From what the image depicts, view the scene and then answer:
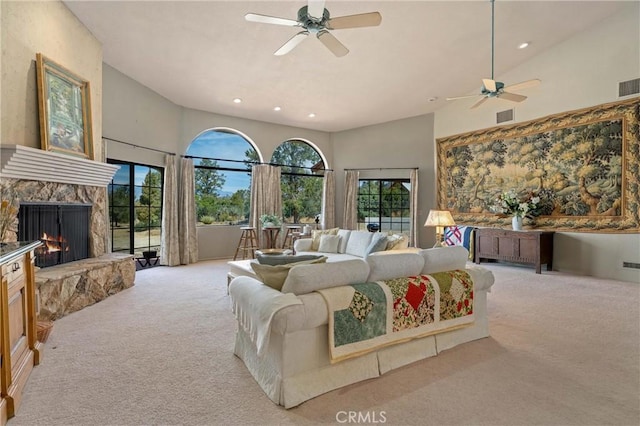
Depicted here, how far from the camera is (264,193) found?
805 centimetres

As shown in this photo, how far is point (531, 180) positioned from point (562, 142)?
2.73 ft

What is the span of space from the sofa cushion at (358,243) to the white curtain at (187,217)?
11.1ft

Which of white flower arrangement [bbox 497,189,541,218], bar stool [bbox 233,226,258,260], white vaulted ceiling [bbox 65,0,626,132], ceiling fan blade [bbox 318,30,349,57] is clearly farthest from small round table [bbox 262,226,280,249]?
white flower arrangement [bbox 497,189,541,218]

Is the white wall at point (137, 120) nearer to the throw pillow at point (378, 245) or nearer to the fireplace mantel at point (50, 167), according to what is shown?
the fireplace mantel at point (50, 167)

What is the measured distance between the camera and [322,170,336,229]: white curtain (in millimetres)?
9102

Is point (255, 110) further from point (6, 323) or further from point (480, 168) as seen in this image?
point (6, 323)

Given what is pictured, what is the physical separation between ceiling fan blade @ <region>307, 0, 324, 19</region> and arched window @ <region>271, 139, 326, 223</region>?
569 centimetres

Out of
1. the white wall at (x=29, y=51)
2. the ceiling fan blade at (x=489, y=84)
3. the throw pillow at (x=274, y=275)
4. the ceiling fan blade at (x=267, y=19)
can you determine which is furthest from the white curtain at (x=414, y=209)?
the white wall at (x=29, y=51)

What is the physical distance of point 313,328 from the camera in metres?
2.13

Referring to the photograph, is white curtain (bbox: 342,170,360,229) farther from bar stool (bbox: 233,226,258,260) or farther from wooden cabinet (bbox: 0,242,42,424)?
wooden cabinet (bbox: 0,242,42,424)

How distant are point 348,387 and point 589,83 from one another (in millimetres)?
6599

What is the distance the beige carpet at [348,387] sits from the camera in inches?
75.6

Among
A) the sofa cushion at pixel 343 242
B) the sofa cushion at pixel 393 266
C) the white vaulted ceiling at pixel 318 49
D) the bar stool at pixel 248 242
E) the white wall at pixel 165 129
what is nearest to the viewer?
the sofa cushion at pixel 393 266

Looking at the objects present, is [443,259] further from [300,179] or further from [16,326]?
[300,179]
